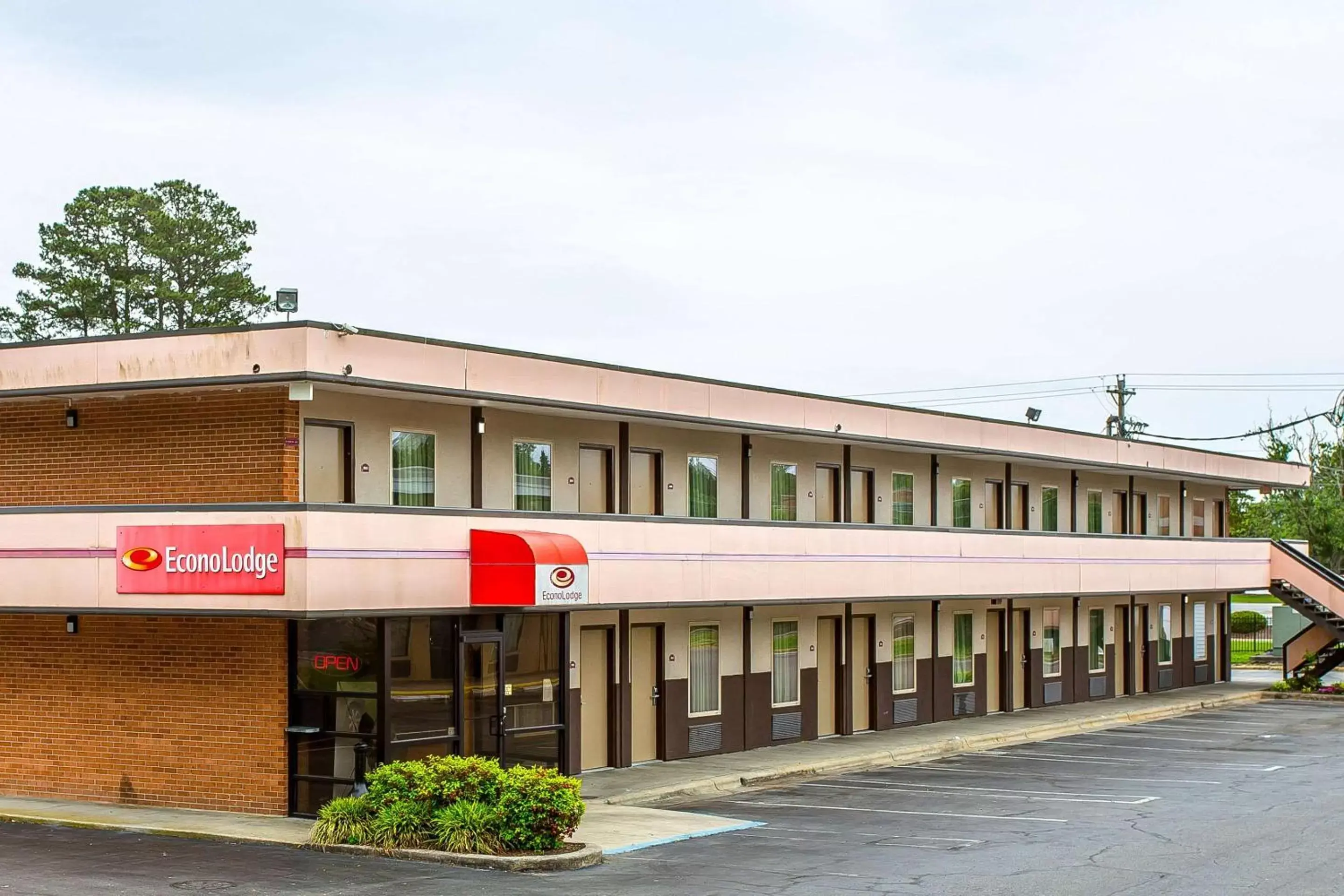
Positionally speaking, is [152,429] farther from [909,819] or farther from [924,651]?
[924,651]

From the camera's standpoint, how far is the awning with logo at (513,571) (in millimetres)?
22188

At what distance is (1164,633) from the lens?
45.6m

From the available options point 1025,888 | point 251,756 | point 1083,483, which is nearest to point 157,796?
point 251,756

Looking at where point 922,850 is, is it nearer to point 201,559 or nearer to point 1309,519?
point 201,559

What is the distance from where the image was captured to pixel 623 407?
2553 cm

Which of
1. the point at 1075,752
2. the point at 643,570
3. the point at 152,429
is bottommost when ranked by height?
the point at 1075,752

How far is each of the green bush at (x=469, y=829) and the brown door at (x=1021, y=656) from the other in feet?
72.6

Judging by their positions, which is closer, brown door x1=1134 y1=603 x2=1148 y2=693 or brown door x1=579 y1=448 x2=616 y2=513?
brown door x1=579 y1=448 x2=616 y2=513

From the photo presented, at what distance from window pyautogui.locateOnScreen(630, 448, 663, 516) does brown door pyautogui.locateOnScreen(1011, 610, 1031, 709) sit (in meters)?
13.7

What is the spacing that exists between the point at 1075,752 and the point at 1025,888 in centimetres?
1479

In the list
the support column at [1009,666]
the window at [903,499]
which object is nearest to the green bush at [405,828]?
the window at [903,499]

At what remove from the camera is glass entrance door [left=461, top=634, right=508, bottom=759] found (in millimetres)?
22875

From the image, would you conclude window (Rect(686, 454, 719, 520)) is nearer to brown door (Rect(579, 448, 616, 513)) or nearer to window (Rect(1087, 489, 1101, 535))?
brown door (Rect(579, 448, 616, 513))

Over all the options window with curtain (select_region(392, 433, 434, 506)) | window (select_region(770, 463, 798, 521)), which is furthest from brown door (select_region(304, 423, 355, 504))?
window (select_region(770, 463, 798, 521))
